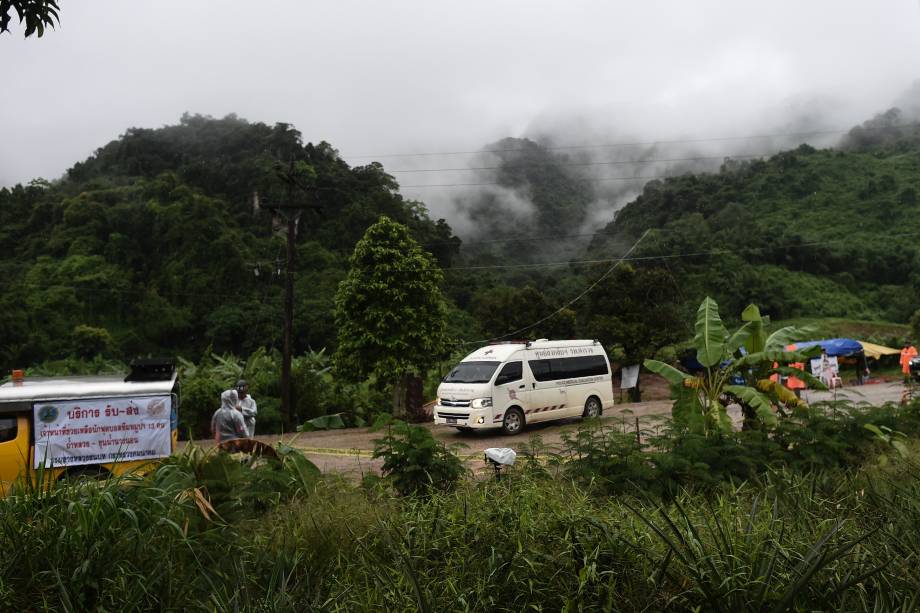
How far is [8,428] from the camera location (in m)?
9.23

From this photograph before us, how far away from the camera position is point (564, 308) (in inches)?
1168

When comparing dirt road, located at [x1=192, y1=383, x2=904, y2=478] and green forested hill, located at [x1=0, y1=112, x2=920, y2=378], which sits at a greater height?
green forested hill, located at [x1=0, y1=112, x2=920, y2=378]

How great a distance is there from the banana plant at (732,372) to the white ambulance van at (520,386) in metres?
5.72

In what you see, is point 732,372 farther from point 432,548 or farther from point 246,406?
point 432,548

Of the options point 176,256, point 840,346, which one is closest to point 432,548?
point 840,346

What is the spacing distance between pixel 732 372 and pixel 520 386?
689cm

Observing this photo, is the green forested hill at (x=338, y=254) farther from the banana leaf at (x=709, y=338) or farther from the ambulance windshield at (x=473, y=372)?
the banana leaf at (x=709, y=338)

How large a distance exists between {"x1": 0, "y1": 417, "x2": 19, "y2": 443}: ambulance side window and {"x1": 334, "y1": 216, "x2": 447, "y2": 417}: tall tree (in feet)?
44.0

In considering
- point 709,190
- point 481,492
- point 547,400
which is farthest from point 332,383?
point 709,190

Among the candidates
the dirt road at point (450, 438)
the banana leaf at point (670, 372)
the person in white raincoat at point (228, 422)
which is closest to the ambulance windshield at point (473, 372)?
the dirt road at point (450, 438)

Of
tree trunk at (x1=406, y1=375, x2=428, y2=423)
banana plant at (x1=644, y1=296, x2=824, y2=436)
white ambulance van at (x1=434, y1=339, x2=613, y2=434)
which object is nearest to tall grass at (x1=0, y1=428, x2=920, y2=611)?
banana plant at (x1=644, y1=296, x2=824, y2=436)

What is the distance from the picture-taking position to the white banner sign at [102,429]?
9305mm

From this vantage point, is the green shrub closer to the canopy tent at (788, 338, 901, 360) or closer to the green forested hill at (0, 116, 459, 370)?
the canopy tent at (788, 338, 901, 360)

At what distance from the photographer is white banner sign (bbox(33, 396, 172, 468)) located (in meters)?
9.30
